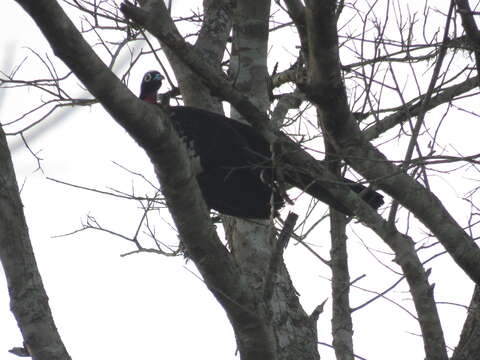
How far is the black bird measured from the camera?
14.2ft

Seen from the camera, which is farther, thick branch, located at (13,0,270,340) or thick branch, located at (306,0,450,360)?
thick branch, located at (306,0,450,360)

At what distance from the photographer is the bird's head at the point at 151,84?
210 inches

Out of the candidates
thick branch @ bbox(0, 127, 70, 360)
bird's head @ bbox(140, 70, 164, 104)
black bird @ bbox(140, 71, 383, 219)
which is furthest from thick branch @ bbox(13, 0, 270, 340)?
bird's head @ bbox(140, 70, 164, 104)

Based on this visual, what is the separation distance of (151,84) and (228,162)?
43.3 inches

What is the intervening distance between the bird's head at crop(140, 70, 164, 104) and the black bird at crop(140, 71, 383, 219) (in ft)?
2.78

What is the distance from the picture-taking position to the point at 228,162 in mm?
4543

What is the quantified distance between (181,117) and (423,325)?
6.73 ft

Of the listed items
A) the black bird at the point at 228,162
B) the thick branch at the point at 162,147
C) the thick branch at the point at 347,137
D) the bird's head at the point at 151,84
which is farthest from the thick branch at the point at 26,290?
the bird's head at the point at 151,84

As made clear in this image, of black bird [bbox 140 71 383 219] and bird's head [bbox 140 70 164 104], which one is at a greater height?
bird's head [bbox 140 70 164 104]

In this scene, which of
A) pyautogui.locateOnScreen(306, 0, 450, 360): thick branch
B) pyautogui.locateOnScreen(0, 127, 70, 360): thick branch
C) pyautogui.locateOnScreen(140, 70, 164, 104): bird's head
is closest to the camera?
pyautogui.locateOnScreen(0, 127, 70, 360): thick branch

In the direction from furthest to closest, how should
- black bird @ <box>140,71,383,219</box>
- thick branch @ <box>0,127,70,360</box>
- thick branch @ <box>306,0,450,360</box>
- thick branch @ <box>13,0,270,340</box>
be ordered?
black bird @ <box>140,71,383,219</box>, thick branch @ <box>306,0,450,360</box>, thick branch @ <box>0,127,70,360</box>, thick branch @ <box>13,0,270,340</box>

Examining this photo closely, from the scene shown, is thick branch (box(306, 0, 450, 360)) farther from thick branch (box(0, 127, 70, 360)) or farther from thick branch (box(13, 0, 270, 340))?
thick branch (box(0, 127, 70, 360))

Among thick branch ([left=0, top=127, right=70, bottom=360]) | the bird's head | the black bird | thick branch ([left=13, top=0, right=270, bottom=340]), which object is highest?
the bird's head

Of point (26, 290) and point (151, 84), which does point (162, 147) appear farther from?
point (151, 84)
